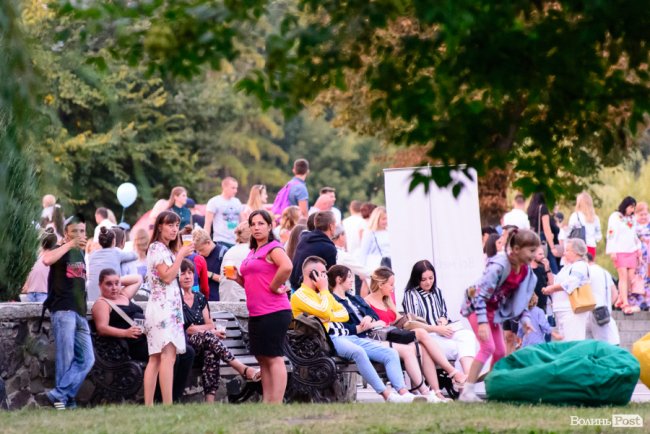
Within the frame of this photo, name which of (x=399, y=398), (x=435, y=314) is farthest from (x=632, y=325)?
(x=399, y=398)

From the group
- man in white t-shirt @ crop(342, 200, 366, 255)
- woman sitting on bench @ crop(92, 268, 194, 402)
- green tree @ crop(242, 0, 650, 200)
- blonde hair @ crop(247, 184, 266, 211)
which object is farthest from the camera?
man in white t-shirt @ crop(342, 200, 366, 255)

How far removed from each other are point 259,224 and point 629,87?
14.6 feet

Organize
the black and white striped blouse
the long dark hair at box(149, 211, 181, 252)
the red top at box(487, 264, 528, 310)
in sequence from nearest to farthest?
the long dark hair at box(149, 211, 181, 252), the red top at box(487, 264, 528, 310), the black and white striped blouse

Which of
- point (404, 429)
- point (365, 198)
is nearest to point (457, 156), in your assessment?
point (404, 429)

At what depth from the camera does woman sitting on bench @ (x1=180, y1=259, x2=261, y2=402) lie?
1216cm

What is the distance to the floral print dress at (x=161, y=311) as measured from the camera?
11.3 metres

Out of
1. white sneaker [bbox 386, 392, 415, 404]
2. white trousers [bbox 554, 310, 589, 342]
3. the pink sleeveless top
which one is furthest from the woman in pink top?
white trousers [bbox 554, 310, 589, 342]

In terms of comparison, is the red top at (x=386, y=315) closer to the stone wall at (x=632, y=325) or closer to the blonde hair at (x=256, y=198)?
the blonde hair at (x=256, y=198)

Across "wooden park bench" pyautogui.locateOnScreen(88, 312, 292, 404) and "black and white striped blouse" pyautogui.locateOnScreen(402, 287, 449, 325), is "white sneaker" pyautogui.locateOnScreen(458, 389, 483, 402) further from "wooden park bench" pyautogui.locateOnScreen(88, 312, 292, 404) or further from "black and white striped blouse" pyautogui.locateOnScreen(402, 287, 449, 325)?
"wooden park bench" pyautogui.locateOnScreen(88, 312, 292, 404)

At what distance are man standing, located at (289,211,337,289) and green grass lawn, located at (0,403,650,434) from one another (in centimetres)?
298

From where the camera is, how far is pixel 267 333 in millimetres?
11414

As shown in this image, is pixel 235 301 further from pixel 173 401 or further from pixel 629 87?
pixel 629 87

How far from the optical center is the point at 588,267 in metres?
16.6

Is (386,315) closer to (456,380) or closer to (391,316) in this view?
(391,316)
